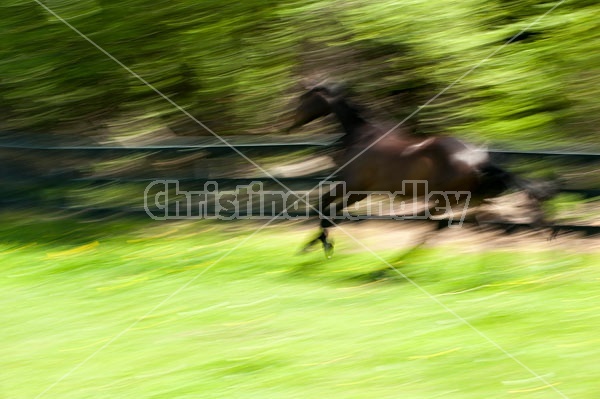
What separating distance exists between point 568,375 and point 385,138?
3.11m

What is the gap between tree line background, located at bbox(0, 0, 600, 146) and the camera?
8.63 meters

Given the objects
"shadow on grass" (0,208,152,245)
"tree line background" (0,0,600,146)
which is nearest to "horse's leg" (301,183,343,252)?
"tree line background" (0,0,600,146)

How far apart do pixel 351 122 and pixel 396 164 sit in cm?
56

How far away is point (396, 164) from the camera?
7.23 m

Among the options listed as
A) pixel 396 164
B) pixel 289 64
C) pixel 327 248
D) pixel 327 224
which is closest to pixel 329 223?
pixel 327 224

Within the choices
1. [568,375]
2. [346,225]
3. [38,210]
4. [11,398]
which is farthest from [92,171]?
[568,375]

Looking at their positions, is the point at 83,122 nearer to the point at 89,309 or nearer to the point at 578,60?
the point at 89,309

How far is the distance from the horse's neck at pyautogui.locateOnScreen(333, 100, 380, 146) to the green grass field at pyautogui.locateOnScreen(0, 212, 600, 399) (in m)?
1.04

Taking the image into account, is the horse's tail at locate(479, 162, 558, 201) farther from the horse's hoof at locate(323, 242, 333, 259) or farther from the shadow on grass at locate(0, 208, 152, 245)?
the shadow on grass at locate(0, 208, 152, 245)

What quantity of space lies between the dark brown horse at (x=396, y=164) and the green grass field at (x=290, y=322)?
577 mm

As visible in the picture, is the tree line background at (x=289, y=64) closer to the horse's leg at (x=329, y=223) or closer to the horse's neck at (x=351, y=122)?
the horse's neck at (x=351, y=122)

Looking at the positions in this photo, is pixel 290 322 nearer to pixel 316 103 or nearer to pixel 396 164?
pixel 396 164

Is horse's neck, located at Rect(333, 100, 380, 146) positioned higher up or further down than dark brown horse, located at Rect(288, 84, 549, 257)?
higher up

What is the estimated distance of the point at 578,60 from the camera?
8391mm
